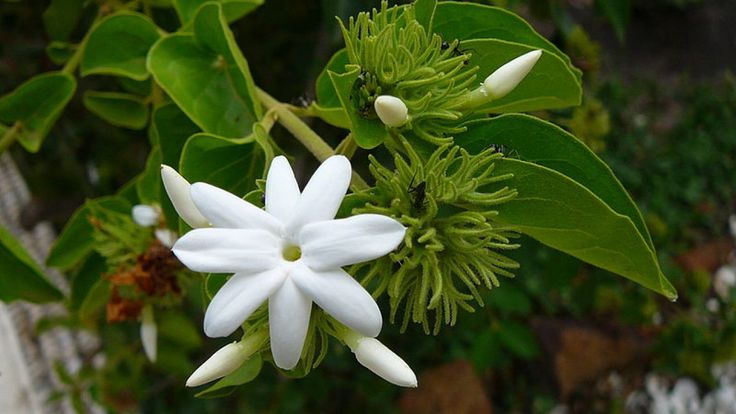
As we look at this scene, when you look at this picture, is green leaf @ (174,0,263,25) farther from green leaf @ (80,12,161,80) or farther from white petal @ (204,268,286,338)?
white petal @ (204,268,286,338)

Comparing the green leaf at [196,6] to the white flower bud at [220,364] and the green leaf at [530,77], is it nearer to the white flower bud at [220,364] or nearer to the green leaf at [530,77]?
the green leaf at [530,77]

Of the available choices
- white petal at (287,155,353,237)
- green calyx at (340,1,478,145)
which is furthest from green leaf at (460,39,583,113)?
white petal at (287,155,353,237)

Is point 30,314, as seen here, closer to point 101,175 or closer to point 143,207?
point 101,175

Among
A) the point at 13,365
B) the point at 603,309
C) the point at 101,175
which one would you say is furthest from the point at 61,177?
the point at 603,309

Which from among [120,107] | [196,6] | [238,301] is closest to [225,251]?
[238,301]

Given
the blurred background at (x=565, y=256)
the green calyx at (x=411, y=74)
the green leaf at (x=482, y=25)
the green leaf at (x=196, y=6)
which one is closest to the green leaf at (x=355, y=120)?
the green calyx at (x=411, y=74)
